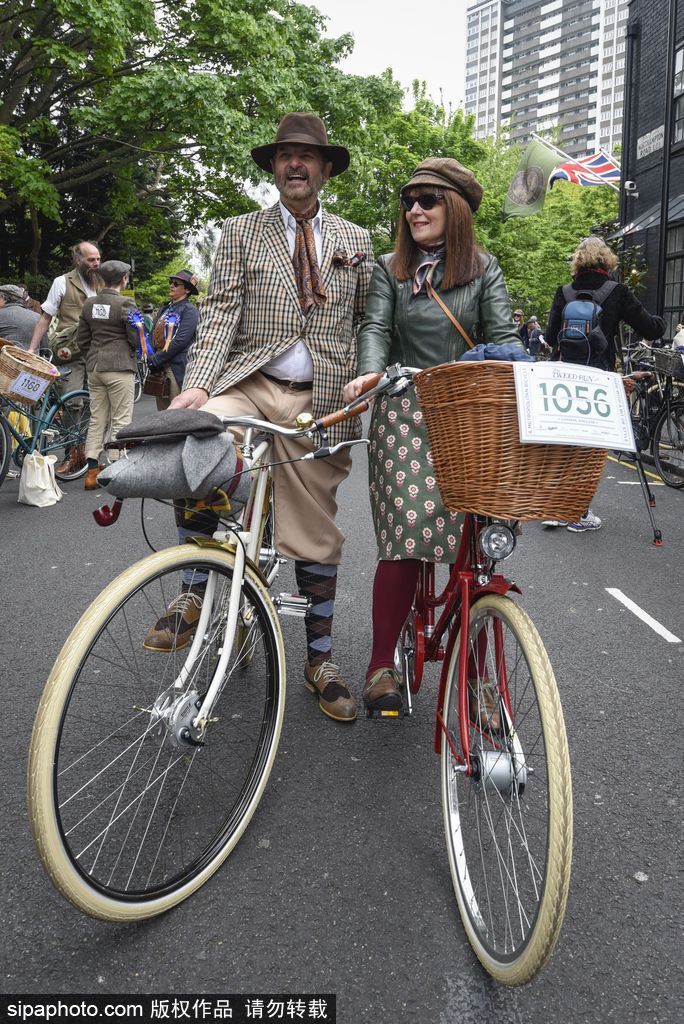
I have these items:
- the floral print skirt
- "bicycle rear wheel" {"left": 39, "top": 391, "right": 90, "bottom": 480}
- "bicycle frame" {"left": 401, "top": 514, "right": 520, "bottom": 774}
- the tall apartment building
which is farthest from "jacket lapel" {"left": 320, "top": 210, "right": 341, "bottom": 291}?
the tall apartment building

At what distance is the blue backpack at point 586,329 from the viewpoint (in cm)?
639

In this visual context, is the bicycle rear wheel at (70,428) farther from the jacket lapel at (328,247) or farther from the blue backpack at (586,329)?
the jacket lapel at (328,247)

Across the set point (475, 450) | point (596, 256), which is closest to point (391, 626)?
point (475, 450)

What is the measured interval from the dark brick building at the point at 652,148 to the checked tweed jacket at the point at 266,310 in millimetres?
16418

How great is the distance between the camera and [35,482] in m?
7.85

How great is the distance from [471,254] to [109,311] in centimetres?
612

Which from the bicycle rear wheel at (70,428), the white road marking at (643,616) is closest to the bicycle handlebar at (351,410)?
the white road marking at (643,616)

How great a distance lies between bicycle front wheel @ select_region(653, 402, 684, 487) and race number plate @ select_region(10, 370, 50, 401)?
18.9 feet

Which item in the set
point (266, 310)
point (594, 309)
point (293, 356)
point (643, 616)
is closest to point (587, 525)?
point (594, 309)

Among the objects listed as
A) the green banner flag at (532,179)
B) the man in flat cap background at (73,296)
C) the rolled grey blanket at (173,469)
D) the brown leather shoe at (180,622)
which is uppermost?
the green banner flag at (532,179)

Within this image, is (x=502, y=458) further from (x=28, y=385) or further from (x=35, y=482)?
(x=35, y=482)

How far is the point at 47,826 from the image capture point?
1944 millimetres

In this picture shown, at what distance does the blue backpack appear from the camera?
639 centimetres

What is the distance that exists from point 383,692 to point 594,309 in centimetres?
426
